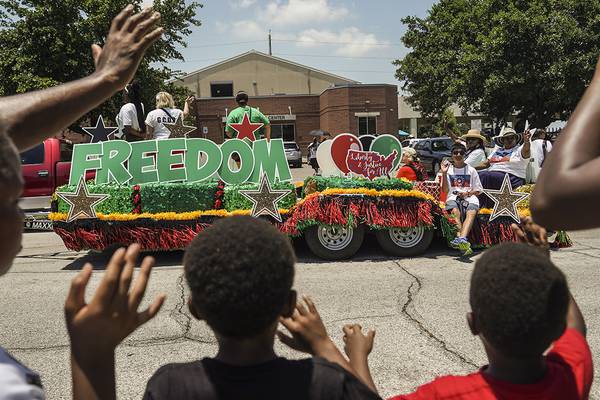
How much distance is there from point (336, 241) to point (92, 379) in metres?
5.72

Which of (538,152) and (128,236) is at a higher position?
(538,152)

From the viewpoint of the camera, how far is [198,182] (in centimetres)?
704

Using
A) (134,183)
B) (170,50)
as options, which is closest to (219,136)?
(170,50)

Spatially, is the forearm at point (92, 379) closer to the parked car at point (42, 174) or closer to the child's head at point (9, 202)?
the child's head at point (9, 202)

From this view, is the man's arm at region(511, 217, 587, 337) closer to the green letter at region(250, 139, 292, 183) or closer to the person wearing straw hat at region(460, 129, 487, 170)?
the green letter at region(250, 139, 292, 183)

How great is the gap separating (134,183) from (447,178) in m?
4.55

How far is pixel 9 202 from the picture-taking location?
1075mm

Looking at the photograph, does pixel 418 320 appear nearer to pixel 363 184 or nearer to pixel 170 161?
pixel 363 184

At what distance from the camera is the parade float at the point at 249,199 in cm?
665

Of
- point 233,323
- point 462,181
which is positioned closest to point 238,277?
point 233,323

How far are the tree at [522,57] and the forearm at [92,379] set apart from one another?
22.2 meters

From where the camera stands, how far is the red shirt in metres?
1.45

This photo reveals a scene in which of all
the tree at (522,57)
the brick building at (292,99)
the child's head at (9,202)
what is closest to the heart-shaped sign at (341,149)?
the child's head at (9,202)

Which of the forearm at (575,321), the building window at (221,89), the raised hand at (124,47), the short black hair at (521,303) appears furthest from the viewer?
the building window at (221,89)
